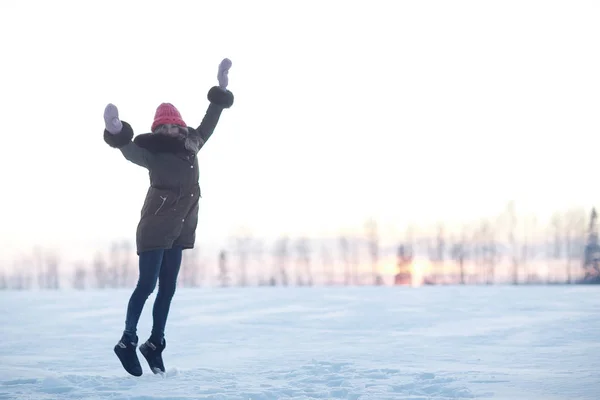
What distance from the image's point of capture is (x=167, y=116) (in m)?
5.68

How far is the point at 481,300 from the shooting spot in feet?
48.5

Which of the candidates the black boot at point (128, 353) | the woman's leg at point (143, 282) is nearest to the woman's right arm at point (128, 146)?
the woman's leg at point (143, 282)

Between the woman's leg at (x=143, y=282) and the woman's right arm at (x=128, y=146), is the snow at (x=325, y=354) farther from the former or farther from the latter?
the woman's right arm at (x=128, y=146)

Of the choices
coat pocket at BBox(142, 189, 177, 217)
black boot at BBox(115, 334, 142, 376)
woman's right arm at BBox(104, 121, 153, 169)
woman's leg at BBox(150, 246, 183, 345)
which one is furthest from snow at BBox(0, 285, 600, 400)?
woman's right arm at BBox(104, 121, 153, 169)

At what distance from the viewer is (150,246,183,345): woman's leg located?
5.73 meters

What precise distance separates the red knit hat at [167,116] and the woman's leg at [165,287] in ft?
3.25

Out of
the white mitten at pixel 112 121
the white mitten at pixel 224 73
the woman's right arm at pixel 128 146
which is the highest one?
the white mitten at pixel 224 73

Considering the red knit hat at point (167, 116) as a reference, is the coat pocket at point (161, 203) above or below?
below

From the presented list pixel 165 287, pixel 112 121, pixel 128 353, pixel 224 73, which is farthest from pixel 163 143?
pixel 128 353

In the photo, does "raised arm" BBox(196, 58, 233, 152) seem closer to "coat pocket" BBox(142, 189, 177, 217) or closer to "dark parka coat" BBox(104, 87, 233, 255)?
"dark parka coat" BBox(104, 87, 233, 255)

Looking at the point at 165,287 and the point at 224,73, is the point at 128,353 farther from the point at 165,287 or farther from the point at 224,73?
the point at 224,73

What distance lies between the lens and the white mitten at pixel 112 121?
17.2 feet

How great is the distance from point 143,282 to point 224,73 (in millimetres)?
1944

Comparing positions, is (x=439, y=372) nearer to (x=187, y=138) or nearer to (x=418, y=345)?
(x=418, y=345)
